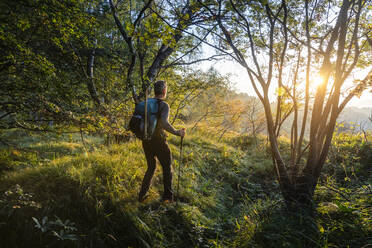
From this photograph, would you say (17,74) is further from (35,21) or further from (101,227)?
(101,227)

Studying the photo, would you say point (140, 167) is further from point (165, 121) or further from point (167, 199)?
point (165, 121)

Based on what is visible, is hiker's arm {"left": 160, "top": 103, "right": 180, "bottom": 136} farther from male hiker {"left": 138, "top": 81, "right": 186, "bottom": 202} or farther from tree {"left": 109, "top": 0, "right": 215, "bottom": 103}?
tree {"left": 109, "top": 0, "right": 215, "bottom": 103}

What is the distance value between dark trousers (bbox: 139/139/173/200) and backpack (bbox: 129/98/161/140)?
0.25 meters

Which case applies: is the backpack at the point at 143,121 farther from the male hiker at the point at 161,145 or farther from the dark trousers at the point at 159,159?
the dark trousers at the point at 159,159

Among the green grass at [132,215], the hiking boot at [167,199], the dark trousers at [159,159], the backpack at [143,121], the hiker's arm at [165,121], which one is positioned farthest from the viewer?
the hiking boot at [167,199]

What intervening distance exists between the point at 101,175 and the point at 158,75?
4.04 m

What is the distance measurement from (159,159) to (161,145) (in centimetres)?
27

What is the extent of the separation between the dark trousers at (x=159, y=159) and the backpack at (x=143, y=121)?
25 centimetres

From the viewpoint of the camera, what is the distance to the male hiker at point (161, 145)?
2.62 m

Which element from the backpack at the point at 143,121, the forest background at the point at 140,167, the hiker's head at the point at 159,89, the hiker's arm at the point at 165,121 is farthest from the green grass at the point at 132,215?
the hiker's head at the point at 159,89

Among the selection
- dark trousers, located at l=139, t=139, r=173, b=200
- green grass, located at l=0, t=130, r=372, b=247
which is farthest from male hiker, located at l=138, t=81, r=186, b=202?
green grass, located at l=0, t=130, r=372, b=247

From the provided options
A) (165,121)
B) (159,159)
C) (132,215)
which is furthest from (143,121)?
(132,215)

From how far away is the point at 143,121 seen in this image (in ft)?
8.13

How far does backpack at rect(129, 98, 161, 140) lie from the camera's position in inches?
97.0
